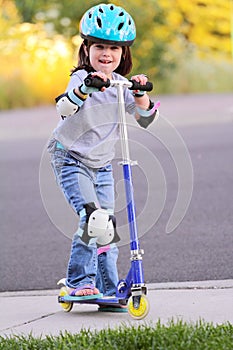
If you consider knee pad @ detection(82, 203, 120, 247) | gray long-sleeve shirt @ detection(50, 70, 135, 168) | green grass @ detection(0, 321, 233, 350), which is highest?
gray long-sleeve shirt @ detection(50, 70, 135, 168)

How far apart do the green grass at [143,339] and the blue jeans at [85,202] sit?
821 millimetres

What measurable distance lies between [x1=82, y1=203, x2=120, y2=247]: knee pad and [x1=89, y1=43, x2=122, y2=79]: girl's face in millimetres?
712

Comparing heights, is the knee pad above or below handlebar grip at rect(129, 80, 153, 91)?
below

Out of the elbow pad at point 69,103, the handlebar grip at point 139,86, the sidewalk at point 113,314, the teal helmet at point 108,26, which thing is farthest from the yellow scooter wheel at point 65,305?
the teal helmet at point 108,26


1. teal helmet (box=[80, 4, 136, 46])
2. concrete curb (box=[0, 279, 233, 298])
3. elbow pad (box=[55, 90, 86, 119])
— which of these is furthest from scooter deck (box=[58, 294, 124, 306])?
teal helmet (box=[80, 4, 136, 46])

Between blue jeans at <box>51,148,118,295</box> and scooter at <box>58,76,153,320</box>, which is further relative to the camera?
blue jeans at <box>51,148,118,295</box>

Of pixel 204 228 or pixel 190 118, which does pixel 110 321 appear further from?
pixel 190 118

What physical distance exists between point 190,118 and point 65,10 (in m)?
10.6

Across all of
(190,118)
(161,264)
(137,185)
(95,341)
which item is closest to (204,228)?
(161,264)

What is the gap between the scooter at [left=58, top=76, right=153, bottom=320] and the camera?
5168mm

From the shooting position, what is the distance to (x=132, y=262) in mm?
5273

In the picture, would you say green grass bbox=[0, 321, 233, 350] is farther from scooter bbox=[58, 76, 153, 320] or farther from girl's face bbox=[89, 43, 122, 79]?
girl's face bbox=[89, 43, 122, 79]

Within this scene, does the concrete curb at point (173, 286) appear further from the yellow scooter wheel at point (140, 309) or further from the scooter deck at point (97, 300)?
the yellow scooter wheel at point (140, 309)

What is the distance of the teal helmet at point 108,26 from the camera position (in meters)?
5.36
